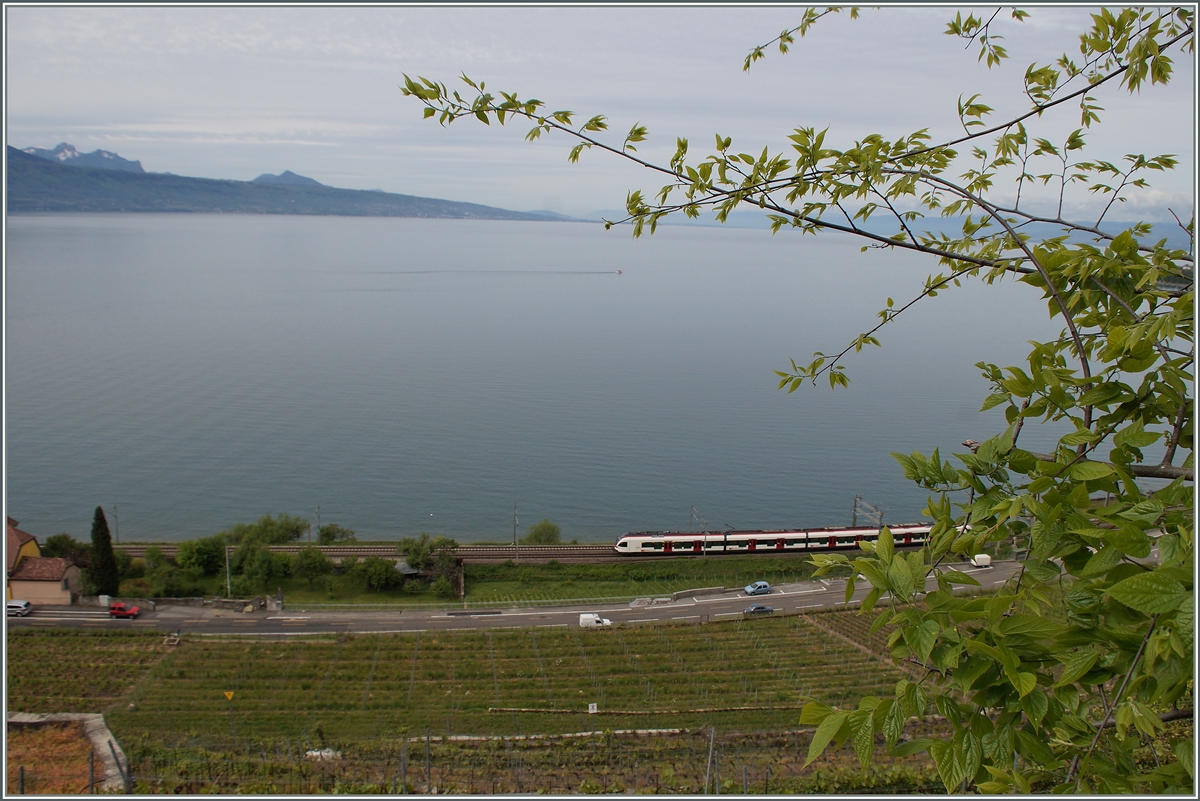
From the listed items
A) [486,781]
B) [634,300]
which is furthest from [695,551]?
[634,300]

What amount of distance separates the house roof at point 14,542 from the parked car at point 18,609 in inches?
29.1

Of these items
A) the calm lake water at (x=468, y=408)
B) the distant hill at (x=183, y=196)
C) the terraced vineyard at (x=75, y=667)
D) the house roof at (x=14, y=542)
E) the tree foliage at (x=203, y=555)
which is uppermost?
the distant hill at (x=183, y=196)

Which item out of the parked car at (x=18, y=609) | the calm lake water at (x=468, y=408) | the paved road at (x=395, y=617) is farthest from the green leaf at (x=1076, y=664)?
the parked car at (x=18, y=609)

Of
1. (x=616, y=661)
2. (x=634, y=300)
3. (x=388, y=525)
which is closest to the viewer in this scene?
(x=616, y=661)

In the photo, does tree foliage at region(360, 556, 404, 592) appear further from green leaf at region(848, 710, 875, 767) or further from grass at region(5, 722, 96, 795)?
green leaf at region(848, 710, 875, 767)

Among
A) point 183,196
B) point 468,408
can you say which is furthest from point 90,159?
point 468,408

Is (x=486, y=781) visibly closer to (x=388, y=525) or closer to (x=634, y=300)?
(x=388, y=525)

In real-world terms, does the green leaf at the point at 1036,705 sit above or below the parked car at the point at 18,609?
above

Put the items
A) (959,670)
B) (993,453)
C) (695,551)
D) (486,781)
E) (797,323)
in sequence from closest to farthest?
(959,670), (993,453), (486,781), (695,551), (797,323)

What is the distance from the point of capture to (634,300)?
59844 mm

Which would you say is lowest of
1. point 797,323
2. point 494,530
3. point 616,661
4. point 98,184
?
point 616,661

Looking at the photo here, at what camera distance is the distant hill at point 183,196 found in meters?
118

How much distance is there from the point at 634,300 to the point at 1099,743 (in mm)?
58898

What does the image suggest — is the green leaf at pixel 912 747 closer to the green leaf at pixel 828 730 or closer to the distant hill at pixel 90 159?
the green leaf at pixel 828 730
